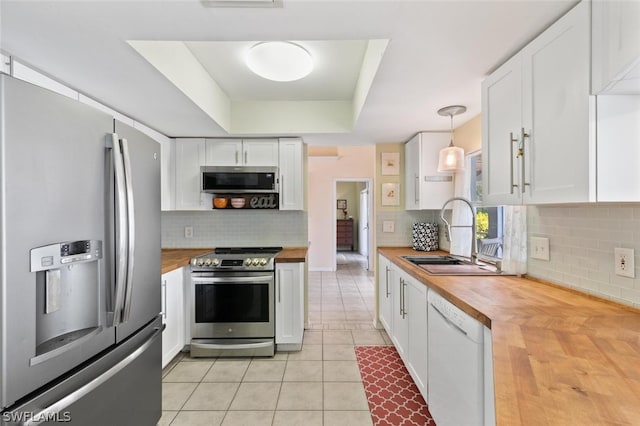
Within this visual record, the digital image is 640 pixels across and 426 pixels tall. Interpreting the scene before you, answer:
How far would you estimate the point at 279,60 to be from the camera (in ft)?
7.11

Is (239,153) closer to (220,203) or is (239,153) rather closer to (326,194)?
(220,203)

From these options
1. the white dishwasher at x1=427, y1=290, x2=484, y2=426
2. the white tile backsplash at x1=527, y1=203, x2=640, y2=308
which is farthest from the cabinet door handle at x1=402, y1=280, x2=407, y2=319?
the white tile backsplash at x1=527, y1=203, x2=640, y2=308

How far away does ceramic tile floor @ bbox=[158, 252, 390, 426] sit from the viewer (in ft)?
6.33

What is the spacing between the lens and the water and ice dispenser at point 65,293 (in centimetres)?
99

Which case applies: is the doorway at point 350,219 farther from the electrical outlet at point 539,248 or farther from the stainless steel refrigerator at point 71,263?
the stainless steel refrigerator at point 71,263

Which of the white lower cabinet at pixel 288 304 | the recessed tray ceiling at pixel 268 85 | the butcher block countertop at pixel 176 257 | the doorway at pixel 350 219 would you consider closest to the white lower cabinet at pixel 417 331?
the white lower cabinet at pixel 288 304

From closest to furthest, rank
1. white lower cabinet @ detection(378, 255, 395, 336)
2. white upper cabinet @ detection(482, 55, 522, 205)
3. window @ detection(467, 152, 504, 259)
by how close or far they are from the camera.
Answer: white upper cabinet @ detection(482, 55, 522, 205)
window @ detection(467, 152, 504, 259)
white lower cabinet @ detection(378, 255, 395, 336)

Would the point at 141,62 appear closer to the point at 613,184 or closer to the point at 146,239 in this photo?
the point at 146,239

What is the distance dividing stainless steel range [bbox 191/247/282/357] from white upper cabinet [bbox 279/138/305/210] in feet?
2.47

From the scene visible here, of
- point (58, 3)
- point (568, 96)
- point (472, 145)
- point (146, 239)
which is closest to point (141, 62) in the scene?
point (58, 3)

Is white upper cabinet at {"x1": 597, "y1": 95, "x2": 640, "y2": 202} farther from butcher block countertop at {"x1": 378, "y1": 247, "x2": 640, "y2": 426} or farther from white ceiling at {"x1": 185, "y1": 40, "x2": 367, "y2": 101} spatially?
white ceiling at {"x1": 185, "y1": 40, "x2": 367, "y2": 101}

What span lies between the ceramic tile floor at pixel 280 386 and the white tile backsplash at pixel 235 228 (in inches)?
43.2

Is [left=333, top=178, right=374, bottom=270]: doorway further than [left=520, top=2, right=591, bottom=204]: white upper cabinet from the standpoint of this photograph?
Yes

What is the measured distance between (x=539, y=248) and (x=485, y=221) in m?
0.78
